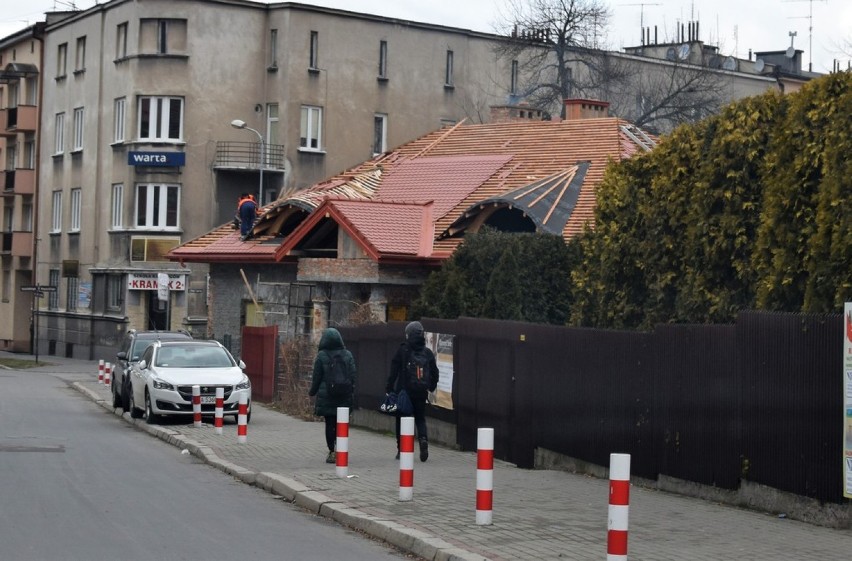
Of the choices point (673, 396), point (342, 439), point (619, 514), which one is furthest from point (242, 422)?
point (619, 514)

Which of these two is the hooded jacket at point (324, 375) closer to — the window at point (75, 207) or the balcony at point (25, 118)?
the window at point (75, 207)

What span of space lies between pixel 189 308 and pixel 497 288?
32.4 metres

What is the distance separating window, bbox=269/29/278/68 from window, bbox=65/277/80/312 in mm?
13354

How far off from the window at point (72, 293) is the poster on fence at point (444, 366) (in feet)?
135

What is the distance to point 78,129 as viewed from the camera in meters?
59.7

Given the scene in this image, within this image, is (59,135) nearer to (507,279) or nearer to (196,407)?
(196,407)

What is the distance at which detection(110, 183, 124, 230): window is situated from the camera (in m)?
54.9

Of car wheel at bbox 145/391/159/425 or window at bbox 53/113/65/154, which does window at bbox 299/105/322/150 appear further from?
car wheel at bbox 145/391/159/425

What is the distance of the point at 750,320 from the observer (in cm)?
1290

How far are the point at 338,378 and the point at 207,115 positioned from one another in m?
38.3

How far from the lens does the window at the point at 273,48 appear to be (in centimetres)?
5491

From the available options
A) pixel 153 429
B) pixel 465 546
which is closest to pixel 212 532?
pixel 465 546

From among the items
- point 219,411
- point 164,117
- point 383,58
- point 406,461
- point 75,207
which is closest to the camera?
point 406,461

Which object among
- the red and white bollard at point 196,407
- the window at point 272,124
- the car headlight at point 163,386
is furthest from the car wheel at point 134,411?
the window at point 272,124
